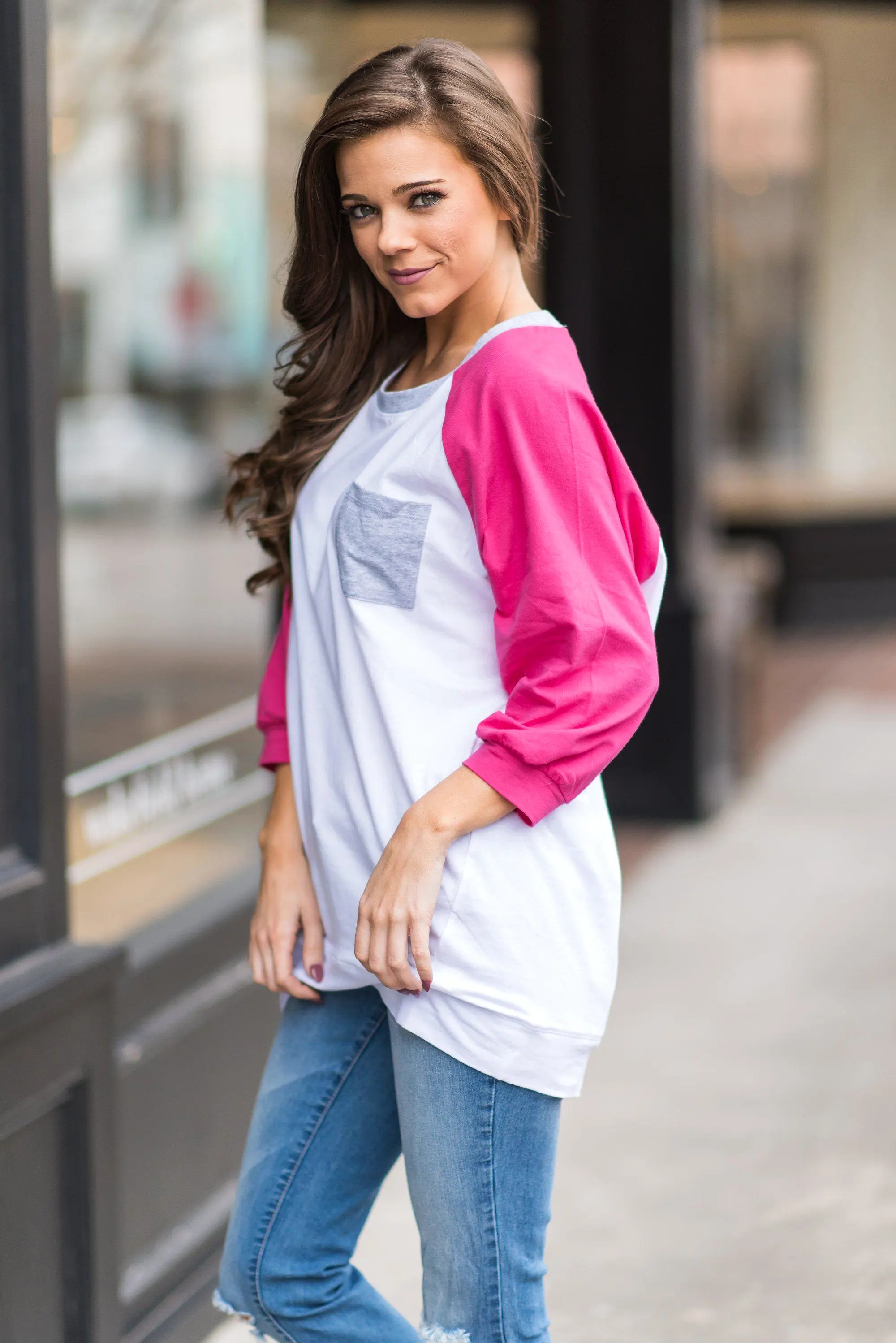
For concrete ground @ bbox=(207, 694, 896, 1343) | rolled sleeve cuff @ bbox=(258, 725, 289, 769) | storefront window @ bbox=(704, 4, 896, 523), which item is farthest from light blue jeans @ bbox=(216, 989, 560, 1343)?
storefront window @ bbox=(704, 4, 896, 523)

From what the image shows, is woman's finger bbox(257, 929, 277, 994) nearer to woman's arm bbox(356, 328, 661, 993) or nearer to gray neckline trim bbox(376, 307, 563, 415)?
woman's arm bbox(356, 328, 661, 993)

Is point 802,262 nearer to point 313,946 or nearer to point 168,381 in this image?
point 168,381

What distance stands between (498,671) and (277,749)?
371mm

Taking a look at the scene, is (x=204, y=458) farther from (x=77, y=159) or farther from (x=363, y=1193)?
(x=363, y=1193)

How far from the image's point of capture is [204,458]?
158 inches

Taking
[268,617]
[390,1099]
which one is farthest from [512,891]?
[268,617]

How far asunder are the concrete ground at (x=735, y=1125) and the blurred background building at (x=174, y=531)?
0.47 m

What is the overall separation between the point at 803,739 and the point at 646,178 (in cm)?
298

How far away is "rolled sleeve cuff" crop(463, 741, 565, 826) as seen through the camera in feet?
5.09

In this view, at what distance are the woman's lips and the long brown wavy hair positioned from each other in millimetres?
99

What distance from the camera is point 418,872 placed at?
1571 mm

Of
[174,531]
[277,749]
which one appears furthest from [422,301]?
[174,531]

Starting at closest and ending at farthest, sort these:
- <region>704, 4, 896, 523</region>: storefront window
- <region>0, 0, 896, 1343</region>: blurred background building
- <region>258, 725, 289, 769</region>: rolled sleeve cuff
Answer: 1. <region>258, 725, 289, 769</region>: rolled sleeve cuff
2. <region>0, 0, 896, 1343</region>: blurred background building
3. <region>704, 4, 896, 523</region>: storefront window

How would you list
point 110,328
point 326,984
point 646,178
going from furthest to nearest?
point 646,178
point 110,328
point 326,984
